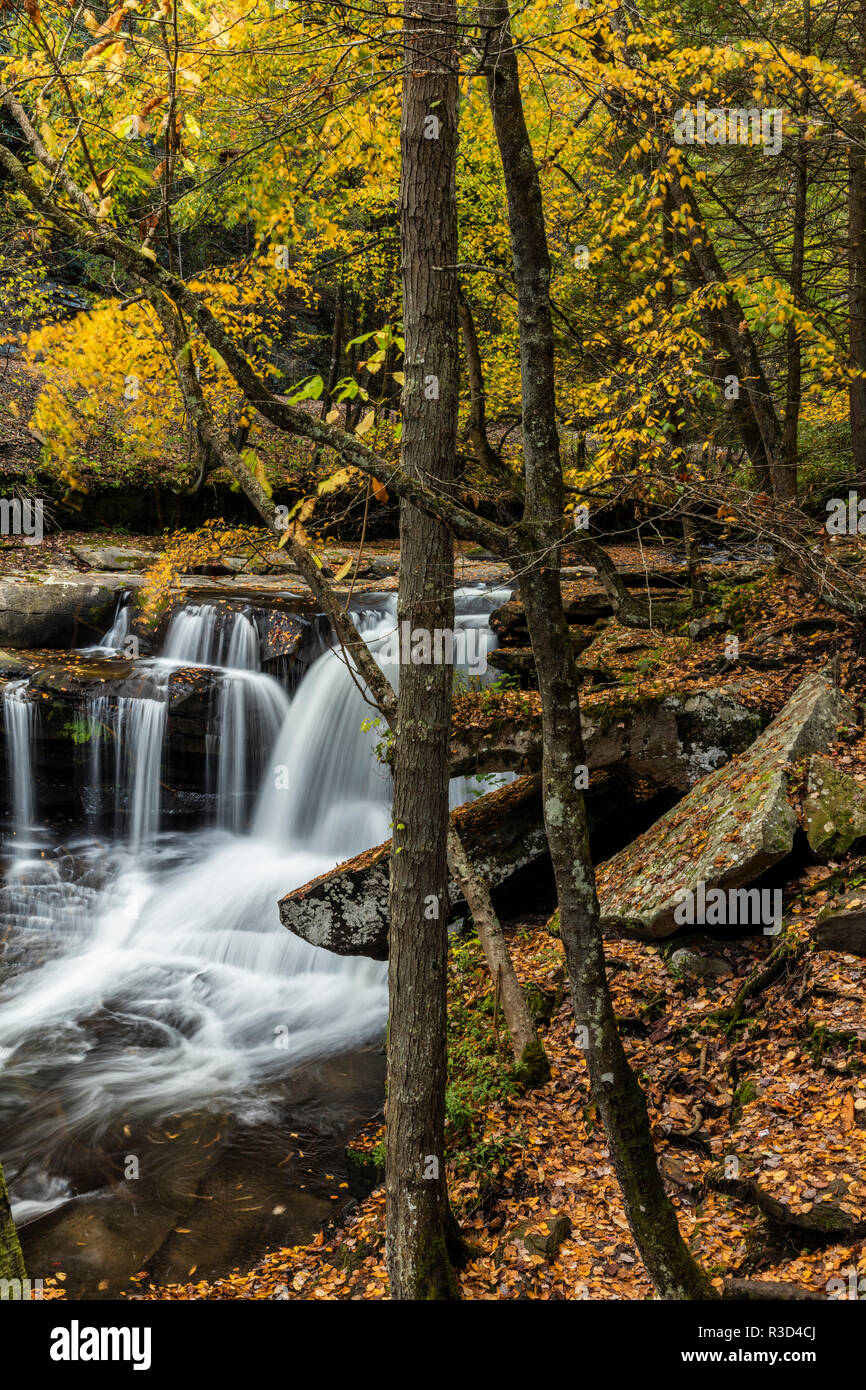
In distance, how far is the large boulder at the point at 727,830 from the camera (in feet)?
18.7

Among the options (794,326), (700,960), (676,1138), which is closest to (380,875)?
(700,960)

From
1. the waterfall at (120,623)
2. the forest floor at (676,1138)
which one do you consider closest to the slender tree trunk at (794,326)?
the forest floor at (676,1138)

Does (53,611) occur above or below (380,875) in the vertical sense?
above

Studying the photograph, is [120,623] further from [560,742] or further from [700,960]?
[560,742]

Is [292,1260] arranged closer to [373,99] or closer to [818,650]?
[818,650]

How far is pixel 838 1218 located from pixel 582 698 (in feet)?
15.3

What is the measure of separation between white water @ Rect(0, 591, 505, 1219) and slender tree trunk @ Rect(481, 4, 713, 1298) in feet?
9.63

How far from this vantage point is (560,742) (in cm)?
372

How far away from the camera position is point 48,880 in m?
11.4

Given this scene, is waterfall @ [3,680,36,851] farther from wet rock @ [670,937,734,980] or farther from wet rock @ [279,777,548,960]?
wet rock @ [670,937,734,980]

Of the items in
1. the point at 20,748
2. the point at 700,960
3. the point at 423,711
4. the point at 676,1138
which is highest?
the point at 423,711

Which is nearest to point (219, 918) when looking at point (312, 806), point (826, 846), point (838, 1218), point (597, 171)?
point (312, 806)

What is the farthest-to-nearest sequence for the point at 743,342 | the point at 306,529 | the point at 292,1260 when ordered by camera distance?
the point at 743,342, the point at 292,1260, the point at 306,529

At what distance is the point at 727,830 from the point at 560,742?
284cm
